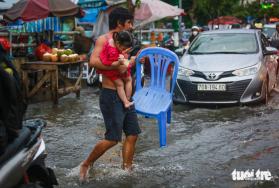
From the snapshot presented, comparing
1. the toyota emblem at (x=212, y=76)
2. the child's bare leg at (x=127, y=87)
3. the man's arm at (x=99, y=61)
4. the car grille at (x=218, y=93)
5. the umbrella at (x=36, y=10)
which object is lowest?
the car grille at (x=218, y=93)

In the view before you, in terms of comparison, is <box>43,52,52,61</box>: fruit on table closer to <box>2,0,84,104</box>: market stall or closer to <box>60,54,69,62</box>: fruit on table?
<box>2,0,84,104</box>: market stall

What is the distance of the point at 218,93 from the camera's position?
9758 mm

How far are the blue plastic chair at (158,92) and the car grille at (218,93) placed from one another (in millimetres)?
2878

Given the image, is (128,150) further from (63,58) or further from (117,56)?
(63,58)

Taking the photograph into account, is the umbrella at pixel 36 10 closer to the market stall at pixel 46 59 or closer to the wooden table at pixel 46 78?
the market stall at pixel 46 59

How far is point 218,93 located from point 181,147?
2834 mm

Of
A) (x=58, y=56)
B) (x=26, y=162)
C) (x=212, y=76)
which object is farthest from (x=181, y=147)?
(x=58, y=56)

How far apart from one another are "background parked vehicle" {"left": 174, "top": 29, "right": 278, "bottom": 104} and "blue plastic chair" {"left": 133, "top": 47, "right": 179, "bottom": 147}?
2889mm

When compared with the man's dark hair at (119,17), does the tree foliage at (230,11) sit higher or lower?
higher

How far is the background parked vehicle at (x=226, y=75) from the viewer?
31.9 feet

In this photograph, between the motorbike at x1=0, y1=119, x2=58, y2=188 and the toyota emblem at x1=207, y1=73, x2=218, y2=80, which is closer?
the motorbike at x1=0, y1=119, x2=58, y2=188

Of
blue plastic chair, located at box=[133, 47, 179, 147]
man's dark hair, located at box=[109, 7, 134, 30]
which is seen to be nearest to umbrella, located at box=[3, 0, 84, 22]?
blue plastic chair, located at box=[133, 47, 179, 147]

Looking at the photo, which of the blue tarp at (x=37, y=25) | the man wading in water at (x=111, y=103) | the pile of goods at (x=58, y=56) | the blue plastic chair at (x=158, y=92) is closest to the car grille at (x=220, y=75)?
the blue plastic chair at (x=158, y=92)

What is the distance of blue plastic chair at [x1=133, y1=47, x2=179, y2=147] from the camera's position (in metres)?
6.28
